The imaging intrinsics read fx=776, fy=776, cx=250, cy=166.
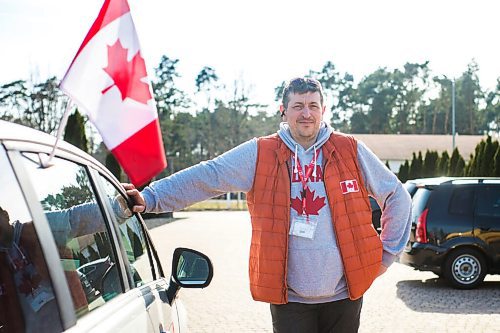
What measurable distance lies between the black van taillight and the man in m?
7.94

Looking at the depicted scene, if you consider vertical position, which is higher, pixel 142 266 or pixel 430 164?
pixel 142 266

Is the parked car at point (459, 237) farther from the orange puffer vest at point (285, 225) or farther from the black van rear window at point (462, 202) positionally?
the orange puffer vest at point (285, 225)

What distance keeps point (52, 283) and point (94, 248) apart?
0.70 meters

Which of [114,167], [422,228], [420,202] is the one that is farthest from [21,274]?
[114,167]

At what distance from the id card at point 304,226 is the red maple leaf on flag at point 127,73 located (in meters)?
1.43

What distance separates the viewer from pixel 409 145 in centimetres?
6775

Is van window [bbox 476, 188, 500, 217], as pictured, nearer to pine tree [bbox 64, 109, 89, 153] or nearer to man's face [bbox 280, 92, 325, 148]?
man's face [bbox 280, 92, 325, 148]

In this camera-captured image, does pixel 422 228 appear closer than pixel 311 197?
No

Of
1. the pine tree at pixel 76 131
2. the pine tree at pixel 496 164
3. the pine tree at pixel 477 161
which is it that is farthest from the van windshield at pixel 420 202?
the pine tree at pixel 477 161

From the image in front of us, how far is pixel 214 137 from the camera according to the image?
69625 mm

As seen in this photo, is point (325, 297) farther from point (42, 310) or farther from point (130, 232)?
point (42, 310)

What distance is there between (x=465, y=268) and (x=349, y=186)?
8.57m

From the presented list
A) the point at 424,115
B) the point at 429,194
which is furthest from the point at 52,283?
the point at 424,115

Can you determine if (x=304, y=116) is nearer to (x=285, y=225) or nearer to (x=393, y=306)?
(x=285, y=225)
